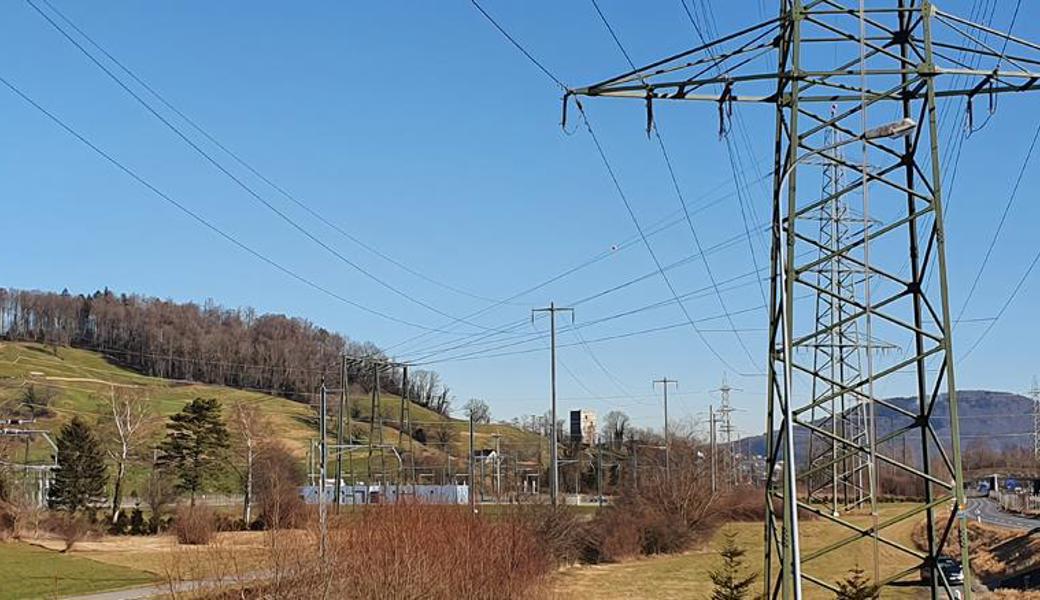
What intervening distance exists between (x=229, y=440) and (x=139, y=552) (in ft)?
110

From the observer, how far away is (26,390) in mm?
102750

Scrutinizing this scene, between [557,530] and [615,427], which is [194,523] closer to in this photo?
[557,530]

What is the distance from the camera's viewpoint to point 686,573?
171ft

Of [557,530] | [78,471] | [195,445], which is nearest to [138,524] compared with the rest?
[78,471]

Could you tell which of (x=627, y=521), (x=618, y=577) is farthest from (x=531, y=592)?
(x=627, y=521)

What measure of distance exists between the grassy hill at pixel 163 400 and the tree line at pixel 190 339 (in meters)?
2.33

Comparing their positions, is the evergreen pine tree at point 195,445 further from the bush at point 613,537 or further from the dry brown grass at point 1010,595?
the dry brown grass at point 1010,595

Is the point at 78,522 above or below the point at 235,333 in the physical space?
below

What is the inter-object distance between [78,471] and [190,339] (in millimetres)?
64275

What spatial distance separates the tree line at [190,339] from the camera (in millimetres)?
121438

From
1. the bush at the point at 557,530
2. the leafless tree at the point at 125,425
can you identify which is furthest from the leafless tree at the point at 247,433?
the bush at the point at 557,530

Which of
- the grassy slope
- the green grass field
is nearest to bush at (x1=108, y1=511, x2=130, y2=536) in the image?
the green grass field

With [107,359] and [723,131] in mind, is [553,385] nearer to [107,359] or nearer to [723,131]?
[723,131]

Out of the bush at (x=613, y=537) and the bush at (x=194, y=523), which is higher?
the bush at (x=194, y=523)
